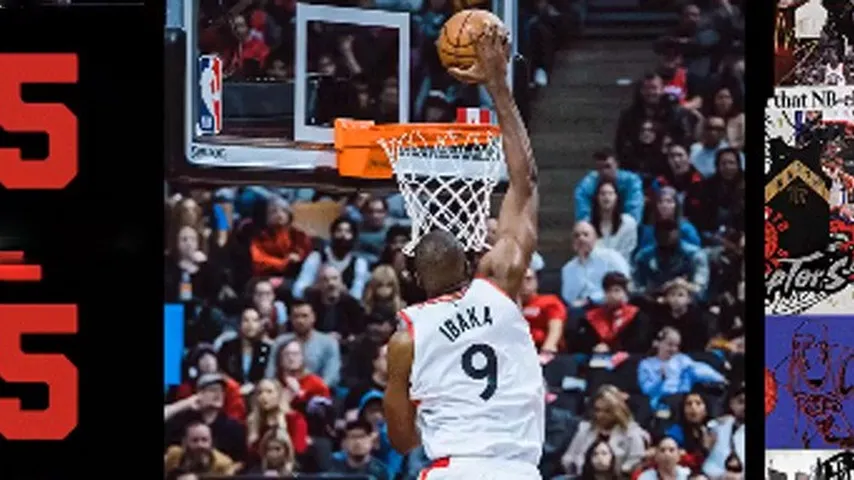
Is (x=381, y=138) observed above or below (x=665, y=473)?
above

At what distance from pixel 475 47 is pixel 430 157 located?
127cm

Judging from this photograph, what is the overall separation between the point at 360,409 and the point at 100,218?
1.59 m

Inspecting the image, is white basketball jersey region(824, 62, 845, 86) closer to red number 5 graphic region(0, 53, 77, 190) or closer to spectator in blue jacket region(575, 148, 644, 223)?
spectator in blue jacket region(575, 148, 644, 223)

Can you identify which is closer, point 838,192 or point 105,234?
point 838,192

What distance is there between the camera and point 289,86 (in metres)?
7.74

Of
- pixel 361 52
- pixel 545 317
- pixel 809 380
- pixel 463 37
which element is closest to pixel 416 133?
pixel 463 37

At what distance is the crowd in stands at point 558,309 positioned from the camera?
26.3ft

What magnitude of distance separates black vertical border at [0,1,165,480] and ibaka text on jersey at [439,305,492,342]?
11.5 ft

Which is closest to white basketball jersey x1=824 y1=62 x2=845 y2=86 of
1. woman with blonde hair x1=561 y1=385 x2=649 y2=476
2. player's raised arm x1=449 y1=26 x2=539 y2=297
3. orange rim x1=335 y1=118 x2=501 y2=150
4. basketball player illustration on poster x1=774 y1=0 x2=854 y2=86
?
basketball player illustration on poster x1=774 y1=0 x2=854 y2=86

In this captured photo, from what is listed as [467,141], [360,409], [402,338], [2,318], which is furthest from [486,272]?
[2,318]

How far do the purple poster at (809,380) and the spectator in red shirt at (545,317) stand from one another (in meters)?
1.05

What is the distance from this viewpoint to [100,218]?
8.06 m

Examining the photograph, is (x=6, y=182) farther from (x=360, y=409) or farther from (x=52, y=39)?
(x=360, y=409)

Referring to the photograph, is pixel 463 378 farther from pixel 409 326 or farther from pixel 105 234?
pixel 105 234
